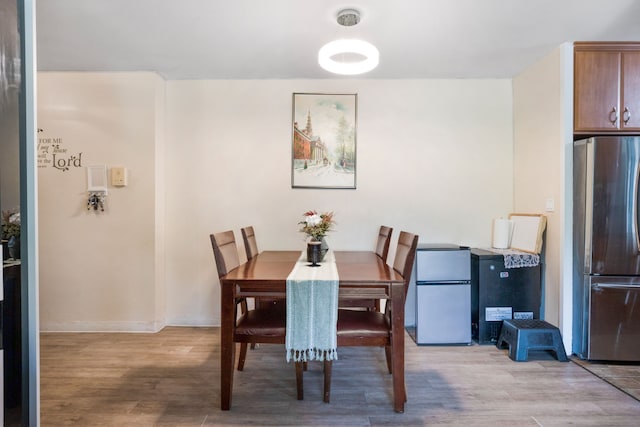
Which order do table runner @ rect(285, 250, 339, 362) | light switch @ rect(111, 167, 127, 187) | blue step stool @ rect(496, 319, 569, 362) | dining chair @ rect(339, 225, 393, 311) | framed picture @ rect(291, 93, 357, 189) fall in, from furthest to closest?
framed picture @ rect(291, 93, 357, 189)
light switch @ rect(111, 167, 127, 187)
dining chair @ rect(339, 225, 393, 311)
blue step stool @ rect(496, 319, 569, 362)
table runner @ rect(285, 250, 339, 362)

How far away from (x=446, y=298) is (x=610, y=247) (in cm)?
117

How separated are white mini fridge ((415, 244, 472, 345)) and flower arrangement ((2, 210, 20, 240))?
8.02 feet

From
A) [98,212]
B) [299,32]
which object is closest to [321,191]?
[299,32]

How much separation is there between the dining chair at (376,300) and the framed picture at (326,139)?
655mm

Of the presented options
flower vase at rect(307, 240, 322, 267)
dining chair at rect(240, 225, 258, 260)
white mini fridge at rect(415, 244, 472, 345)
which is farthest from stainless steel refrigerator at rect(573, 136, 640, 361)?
dining chair at rect(240, 225, 258, 260)

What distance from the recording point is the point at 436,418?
1.73 metres

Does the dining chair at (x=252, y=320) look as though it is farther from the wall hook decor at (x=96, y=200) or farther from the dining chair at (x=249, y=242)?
the wall hook decor at (x=96, y=200)

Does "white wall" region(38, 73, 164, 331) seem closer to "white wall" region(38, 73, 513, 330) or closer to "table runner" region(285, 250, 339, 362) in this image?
"white wall" region(38, 73, 513, 330)

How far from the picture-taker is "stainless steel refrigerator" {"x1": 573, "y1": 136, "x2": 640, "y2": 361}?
2244 mm

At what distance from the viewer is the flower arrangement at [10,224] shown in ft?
3.92

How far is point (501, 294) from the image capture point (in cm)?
271

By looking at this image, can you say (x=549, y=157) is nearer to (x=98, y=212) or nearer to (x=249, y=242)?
(x=249, y=242)

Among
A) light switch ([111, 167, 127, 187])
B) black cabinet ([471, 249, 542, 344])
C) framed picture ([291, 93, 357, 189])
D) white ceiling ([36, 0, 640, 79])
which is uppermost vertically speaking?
white ceiling ([36, 0, 640, 79])

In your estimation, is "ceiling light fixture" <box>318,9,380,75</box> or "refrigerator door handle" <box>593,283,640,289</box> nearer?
"ceiling light fixture" <box>318,9,380,75</box>
